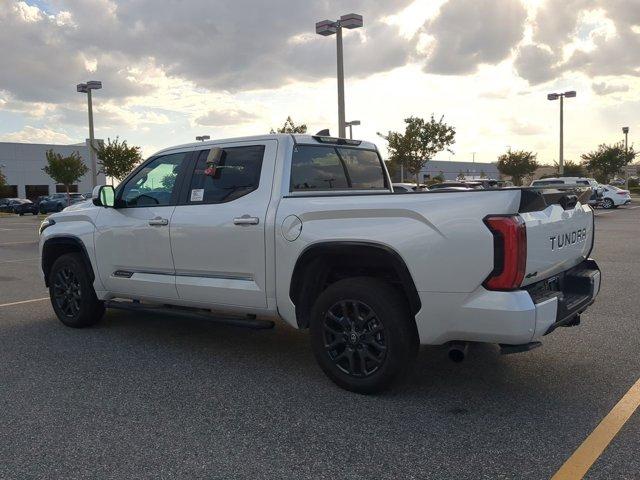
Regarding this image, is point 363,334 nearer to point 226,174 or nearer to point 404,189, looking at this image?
point 226,174

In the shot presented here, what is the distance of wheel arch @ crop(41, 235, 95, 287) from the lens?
20.6ft

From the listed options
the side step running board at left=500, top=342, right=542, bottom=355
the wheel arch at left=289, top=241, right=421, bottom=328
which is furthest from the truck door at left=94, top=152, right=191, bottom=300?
the side step running board at left=500, top=342, right=542, bottom=355

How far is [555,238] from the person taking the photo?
4.12m

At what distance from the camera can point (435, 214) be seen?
386 cm

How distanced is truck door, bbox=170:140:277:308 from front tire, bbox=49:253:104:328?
1.51 meters

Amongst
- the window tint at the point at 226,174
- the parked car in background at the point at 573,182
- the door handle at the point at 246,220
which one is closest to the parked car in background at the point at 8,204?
the parked car in background at the point at 573,182

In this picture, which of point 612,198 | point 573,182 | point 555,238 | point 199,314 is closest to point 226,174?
point 199,314

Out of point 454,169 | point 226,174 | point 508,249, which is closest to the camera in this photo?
point 508,249

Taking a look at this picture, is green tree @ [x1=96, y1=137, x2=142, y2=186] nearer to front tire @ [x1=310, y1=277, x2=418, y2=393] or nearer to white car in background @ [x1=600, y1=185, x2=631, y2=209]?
white car in background @ [x1=600, y1=185, x2=631, y2=209]

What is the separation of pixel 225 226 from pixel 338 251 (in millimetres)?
1098

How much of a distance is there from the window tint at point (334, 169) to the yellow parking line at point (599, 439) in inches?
108

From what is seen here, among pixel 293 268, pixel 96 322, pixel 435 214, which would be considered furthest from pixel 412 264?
pixel 96 322

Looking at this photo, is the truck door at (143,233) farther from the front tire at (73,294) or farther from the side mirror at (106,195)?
the front tire at (73,294)

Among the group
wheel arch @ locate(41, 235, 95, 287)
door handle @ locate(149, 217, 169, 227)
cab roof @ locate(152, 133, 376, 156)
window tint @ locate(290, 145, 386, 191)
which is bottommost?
wheel arch @ locate(41, 235, 95, 287)
